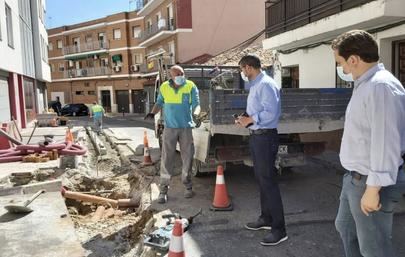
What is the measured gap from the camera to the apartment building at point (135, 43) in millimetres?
33500

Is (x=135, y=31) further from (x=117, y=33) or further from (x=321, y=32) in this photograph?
(x=321, y=32)

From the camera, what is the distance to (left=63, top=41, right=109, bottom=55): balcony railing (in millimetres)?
51594

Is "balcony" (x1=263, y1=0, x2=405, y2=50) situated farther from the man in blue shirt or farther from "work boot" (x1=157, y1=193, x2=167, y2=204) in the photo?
"work boot" (x1=157, y1=193, x2=167, y2=204)

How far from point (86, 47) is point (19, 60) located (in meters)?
34.8

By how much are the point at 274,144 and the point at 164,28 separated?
31.3m

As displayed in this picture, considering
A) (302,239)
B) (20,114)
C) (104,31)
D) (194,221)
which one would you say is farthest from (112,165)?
(104,31)

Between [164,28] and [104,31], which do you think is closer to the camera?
[164,28]

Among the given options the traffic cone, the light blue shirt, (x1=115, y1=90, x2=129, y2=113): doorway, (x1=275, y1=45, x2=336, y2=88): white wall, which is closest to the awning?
(x1=115, y1=90, x2=129, y2=113): doorway

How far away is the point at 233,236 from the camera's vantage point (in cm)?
482

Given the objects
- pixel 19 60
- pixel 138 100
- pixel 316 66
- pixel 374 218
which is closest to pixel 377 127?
pixel 374 218

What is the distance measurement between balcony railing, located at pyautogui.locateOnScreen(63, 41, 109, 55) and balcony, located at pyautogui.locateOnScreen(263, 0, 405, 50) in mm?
38097

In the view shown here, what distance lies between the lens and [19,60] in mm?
20047

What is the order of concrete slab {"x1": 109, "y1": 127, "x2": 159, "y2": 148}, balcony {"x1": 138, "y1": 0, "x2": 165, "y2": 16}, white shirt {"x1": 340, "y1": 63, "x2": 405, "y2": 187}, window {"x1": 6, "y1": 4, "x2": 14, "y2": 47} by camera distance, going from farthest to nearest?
balcony {"x1": 138, "y1": 0, "x2": 165, "y2": 16} → window {"x1": 6, "y1": 4, "x2": 14, "y2": 47} → concrete slab {"x1": 109, "y1": 127, "x2": 159, "y2": 148} → white shirt {"x1": 340, "y1": 63, "x2": 405, "y2": 187}

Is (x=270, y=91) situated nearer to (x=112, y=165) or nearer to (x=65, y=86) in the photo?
(x=112, y=165)
